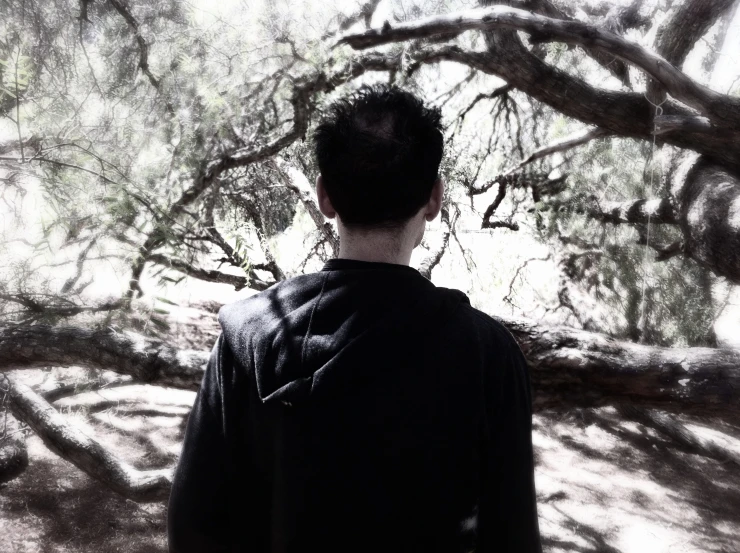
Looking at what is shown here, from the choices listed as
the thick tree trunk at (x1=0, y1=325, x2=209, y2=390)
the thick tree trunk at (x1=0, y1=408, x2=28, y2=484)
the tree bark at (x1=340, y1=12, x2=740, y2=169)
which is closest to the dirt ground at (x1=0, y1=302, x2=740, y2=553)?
the thick tree trunk at (x1=0, y1=408, x2=28, y2=484)

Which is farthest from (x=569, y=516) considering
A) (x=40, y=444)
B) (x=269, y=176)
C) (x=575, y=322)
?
(x=40, y=444)

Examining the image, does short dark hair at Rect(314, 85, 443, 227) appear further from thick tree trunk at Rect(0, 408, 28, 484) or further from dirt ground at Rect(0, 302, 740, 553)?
thick tree trunk at Rect(0, 408, 28, 484)

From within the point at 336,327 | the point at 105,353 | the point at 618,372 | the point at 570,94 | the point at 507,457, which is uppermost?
the point at 570,94

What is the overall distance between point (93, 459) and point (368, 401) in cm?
222

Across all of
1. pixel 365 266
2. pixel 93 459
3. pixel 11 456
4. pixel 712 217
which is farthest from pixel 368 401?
pixel 11 456

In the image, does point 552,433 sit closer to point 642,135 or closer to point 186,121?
point 642,135

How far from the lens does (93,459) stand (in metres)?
2.45

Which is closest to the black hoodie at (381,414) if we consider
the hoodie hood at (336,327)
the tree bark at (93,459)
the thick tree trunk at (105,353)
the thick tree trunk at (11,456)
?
the hoodie hood at (336,327)

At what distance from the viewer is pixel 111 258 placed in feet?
6.21

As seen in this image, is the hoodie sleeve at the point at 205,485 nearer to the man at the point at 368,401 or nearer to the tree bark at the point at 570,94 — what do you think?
the man at the point at 368,401

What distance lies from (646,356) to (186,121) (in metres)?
2.09

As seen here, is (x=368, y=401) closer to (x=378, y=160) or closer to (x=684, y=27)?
(x=378, y=160)

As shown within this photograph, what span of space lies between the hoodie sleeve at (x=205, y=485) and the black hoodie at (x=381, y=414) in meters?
0.02

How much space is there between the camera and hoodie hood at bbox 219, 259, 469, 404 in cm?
70
